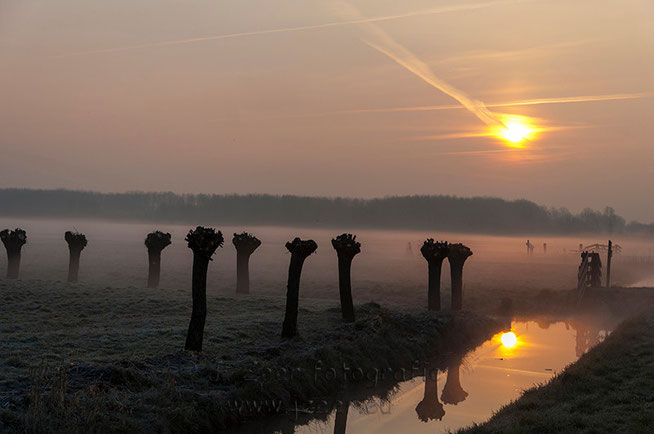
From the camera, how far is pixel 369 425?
20516 millimetres

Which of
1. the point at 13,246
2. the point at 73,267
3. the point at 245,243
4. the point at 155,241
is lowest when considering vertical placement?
the point at 73,267

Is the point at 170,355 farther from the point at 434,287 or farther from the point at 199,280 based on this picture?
the point at 434,287

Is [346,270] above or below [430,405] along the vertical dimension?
above

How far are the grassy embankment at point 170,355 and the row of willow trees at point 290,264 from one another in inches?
40.2

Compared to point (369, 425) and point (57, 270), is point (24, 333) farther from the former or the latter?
point (57, 270)

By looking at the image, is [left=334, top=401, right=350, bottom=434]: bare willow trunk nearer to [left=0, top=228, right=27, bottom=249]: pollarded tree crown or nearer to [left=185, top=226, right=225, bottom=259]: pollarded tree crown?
[left=185, top=226, right=225, bottom=259]: pollarded tree crown

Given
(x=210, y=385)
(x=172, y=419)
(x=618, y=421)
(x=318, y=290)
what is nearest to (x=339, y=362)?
(x=210, y=385)

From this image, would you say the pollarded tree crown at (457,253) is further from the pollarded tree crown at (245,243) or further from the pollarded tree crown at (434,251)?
the pollarded tree crown at (245,243)

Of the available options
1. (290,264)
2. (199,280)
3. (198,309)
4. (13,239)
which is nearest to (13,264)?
(13,239)

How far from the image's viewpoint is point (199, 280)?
23.2m

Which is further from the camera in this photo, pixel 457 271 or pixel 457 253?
pixel 457 253

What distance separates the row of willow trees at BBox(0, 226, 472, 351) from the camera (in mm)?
23188

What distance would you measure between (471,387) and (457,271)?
752 inches

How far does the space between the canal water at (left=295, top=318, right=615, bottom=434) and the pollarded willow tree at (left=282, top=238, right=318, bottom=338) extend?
4947 millimetres
